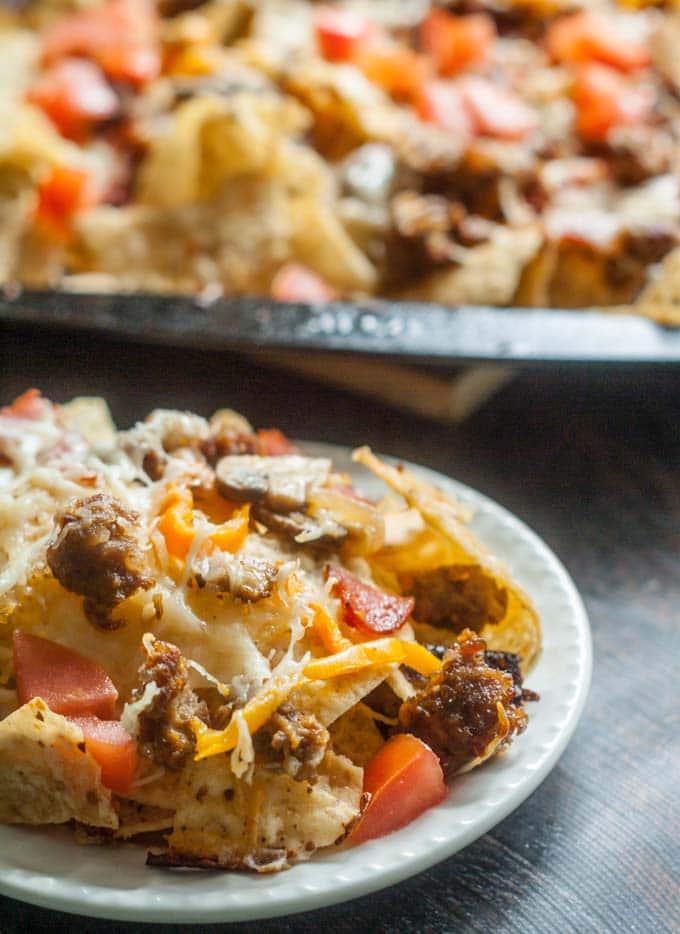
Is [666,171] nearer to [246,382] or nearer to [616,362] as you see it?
[616,362]

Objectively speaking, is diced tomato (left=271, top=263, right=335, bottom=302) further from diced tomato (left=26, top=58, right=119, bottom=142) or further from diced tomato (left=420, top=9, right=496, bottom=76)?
diced tomato (left=420, top=9, right=496, bottom=76)

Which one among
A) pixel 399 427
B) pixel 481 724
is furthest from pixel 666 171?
pixel 481 724

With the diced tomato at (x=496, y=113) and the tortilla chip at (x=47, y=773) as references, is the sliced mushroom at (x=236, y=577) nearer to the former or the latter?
the tortilla chip at (x=47, y=773)

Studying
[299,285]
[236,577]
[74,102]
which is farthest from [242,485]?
[74,102]

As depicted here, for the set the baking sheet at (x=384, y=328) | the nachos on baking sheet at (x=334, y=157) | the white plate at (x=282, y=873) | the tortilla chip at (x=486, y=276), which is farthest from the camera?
the nachos on baking sheet at (x=334, y=157)

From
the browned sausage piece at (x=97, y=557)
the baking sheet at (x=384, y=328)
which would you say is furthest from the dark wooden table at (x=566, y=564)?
the browned sausage piece at (x=97, y=557)
